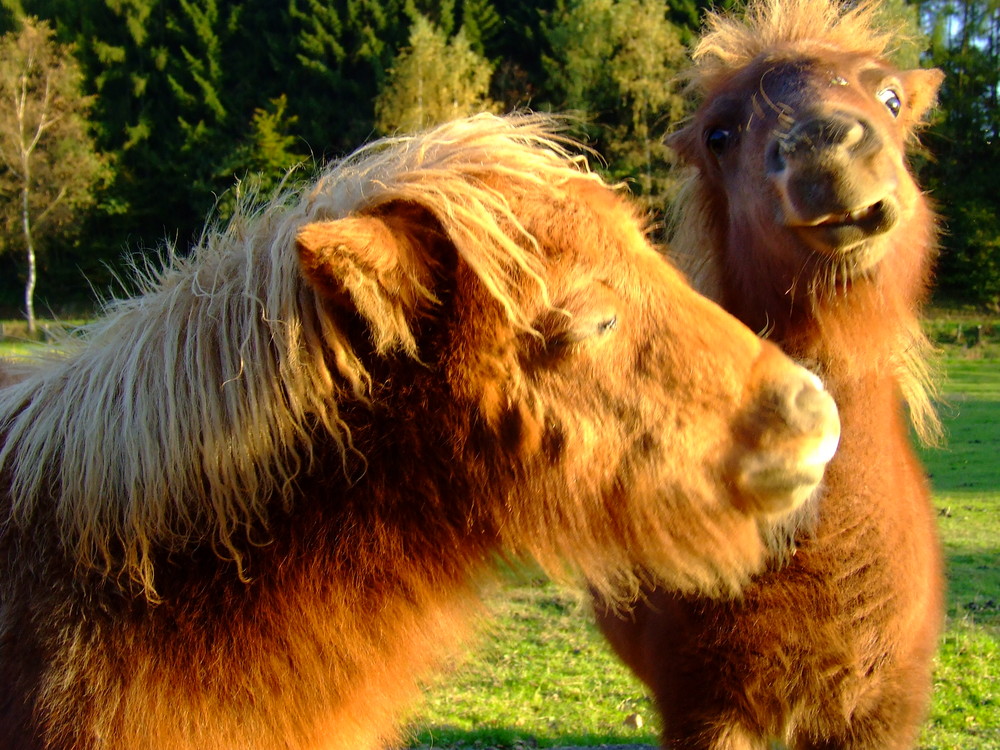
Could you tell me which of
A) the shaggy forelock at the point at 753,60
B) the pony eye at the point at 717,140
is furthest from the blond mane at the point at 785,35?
the pony eye at the point at 717,140

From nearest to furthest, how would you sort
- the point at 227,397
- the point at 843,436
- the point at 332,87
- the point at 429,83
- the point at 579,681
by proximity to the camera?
the point at 227,397 < the point at 843,436 < the point at 579,681 < the point at 429,83 < the point at 332,87

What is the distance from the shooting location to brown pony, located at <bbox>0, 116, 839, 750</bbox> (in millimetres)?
1792

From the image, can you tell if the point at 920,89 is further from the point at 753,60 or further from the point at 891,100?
the point at 753,60

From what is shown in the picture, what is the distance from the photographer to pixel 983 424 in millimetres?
15469

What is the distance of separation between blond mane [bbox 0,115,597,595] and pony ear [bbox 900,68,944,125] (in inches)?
84.3

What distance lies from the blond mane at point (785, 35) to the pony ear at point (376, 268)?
212 centimetres

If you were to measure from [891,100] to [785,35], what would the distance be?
571 millimetres

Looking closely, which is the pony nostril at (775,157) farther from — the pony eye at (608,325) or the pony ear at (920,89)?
the pony eye at (608,325)

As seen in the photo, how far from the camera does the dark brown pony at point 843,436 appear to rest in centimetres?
266

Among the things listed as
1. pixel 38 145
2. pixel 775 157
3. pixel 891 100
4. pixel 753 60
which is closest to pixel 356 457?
pixel 775 157

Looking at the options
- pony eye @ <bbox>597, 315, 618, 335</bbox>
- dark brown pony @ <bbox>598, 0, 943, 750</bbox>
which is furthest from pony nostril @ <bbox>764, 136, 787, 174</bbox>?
pony eye @ <bbox>597, 315, 618, 335</bbox>

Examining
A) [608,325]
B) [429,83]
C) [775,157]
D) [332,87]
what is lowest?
[608,325]

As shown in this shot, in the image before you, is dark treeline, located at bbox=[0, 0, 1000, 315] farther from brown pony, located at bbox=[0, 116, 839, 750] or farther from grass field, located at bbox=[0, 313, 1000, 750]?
brown pony, located at bbox=[0, 116, 839, 750]

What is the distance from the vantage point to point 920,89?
3.38 m
